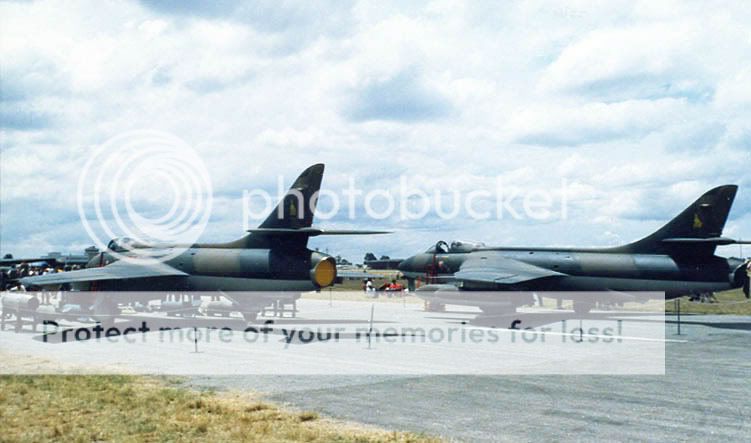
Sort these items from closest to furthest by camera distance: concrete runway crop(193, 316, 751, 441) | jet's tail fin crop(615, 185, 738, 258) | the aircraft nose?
1. concrete runway crop(193, 316, 751, 441)
2. jet's tail fin crop(615, 185, 738, 258)
3. the aircraft nose

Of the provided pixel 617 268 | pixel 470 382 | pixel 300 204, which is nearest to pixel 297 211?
pixel 300 204

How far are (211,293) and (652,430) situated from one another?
737 inches

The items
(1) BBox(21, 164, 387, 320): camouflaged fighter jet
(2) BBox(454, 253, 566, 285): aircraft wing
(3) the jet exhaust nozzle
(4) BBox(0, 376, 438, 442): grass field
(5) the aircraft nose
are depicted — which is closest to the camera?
(4) BBox(0, 376, 438, 442): grass field

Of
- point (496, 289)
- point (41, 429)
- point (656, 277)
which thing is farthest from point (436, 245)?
point (41, 429)

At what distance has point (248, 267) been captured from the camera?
79.3 ft

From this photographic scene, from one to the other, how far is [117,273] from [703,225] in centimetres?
2408

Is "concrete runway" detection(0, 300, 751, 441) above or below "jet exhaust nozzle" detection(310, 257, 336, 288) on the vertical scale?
below

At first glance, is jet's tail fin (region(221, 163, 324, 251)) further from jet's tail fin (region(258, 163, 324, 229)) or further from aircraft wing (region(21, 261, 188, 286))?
aircraft wing (region(21, 261, 188, 286))

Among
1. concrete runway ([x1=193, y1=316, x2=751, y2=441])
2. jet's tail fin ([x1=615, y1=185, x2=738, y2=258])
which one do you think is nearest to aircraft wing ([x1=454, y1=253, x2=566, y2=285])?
jet's tail fin ([x1=615, y1=185, x2=738, y2=258])

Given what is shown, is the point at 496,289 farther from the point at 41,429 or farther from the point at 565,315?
the point at 41,429

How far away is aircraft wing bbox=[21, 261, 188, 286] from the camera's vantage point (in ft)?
76.5

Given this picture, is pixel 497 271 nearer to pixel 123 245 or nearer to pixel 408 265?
pixel 408 265
